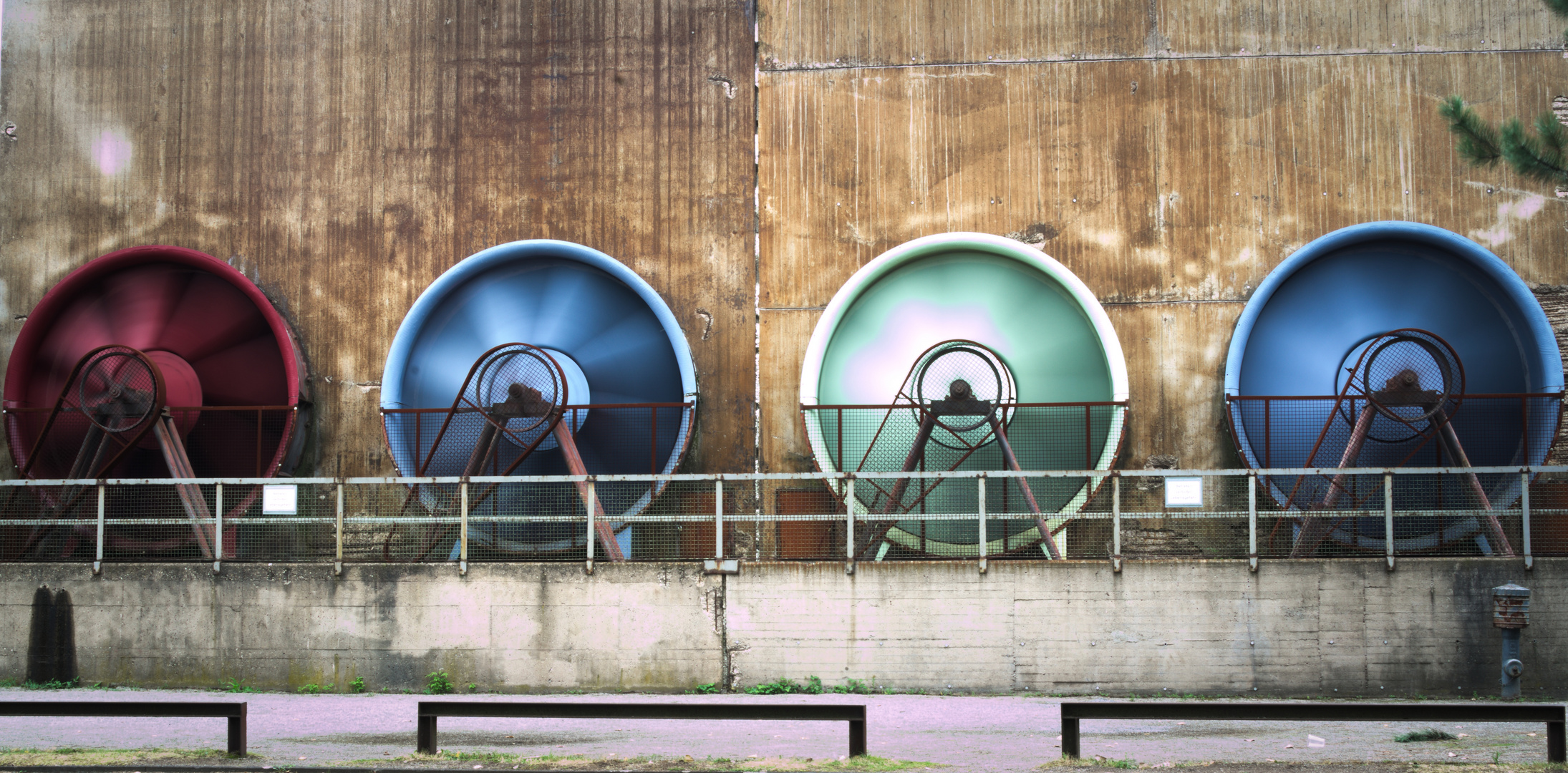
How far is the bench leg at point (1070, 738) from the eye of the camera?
8.01 m

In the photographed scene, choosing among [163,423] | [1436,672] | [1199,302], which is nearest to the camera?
[1436,672]

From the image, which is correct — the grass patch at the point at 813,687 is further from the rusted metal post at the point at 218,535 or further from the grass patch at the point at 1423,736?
the rusted metal post at the point at 218,535

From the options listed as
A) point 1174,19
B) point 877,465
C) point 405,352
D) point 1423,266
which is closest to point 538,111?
point 405,352

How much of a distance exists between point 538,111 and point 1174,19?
8.14 meters

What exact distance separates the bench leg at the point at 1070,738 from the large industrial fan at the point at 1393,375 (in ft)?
22.5

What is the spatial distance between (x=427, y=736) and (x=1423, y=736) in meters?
6.95

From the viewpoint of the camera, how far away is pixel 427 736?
838 centimetres

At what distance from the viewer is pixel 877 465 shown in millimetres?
15164

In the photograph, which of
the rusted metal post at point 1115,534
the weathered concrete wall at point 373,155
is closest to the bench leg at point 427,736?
the rusted metal post at point 1115,534

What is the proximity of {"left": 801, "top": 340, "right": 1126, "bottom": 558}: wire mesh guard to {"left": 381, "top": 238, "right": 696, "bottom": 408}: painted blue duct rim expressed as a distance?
178 centimetres

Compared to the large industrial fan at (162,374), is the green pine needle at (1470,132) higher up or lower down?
higher up

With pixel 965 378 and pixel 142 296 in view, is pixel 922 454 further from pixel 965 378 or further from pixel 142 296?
pixel 142 296

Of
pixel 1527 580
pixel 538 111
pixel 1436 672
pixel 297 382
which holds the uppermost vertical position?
pixel 538 111

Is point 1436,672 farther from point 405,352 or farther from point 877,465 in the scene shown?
point 405,352
